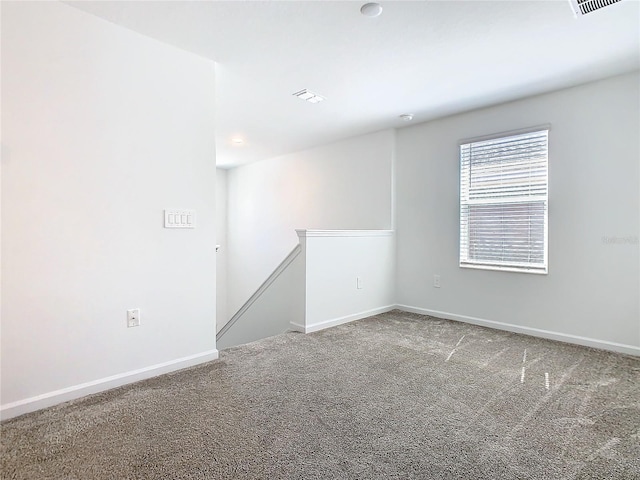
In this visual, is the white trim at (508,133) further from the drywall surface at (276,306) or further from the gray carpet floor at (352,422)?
the drywall surface at (276,306)

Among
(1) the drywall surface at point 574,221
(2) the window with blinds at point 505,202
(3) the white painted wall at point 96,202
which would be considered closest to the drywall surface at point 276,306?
(3) the white painted wall at point 96,202

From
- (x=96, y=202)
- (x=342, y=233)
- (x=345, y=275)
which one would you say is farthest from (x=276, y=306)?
(x=96, y=202)

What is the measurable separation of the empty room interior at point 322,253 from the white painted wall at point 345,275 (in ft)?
0.10

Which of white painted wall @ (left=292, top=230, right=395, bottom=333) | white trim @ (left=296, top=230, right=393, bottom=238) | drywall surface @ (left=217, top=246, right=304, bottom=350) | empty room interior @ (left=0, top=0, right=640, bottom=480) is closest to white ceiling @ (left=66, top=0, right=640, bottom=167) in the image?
empty room interior @ (left=0, top=0, right=640, bottom=480)

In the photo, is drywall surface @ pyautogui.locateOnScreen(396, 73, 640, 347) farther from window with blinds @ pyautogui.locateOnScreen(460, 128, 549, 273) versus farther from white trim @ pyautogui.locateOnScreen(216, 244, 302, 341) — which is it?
white trim @ pyautogui.locateOnScreen(216, 244, 302, 341)

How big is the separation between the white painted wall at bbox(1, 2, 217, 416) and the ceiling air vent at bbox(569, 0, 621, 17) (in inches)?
91.2

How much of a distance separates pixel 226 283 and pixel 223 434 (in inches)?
222

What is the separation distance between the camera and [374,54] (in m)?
2.54

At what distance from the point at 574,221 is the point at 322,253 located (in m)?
2.26

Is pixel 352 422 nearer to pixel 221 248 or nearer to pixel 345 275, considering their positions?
pixel 345 275

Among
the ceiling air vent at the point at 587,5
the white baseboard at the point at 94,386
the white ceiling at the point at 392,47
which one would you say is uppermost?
the white ceiling at the point at 392,47

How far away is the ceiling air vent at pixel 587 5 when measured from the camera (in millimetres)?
1937

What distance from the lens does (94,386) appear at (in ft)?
6.89

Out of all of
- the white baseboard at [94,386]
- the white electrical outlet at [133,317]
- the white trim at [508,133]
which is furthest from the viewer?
the white trim at [508,133]
